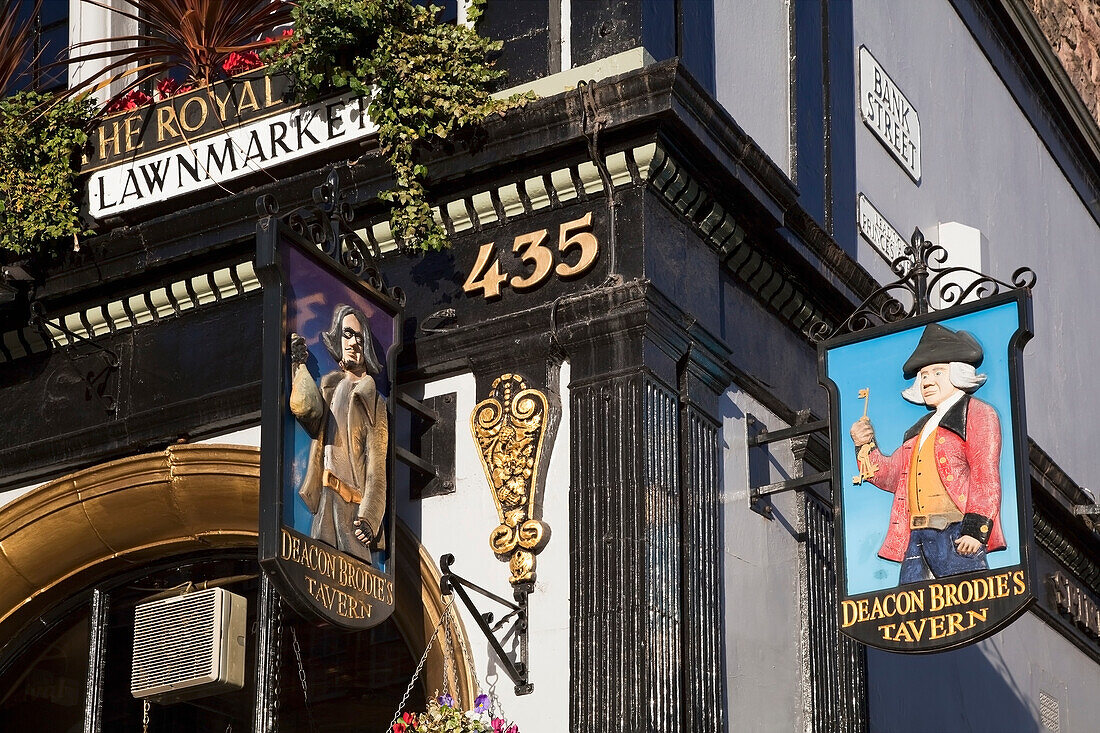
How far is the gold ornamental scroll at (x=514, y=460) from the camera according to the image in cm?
1061

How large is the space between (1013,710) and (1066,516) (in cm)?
251

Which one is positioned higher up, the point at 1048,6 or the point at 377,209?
the point at 1048,6

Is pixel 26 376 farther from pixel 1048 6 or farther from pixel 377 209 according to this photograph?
pixel 1048 6

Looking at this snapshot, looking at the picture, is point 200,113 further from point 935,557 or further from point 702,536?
point 935,557

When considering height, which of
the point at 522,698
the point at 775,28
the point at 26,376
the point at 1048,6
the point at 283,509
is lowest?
the point at 522,698

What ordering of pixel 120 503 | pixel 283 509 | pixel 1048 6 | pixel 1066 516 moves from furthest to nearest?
pixel 1048 6
pixel 1066 516
pixel 120 503
pixel 283 509

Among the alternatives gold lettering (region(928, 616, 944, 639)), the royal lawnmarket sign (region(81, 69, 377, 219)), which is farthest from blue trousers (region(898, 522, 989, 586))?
the royal lawnmarket sign (region(81, 69, 377, 219))

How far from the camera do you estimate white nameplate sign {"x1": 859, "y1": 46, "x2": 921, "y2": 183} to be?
14961mm

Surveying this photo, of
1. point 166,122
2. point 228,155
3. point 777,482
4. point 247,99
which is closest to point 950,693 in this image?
point 777,482

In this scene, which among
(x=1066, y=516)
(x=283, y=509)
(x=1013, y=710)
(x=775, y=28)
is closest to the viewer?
(x=283, y=509)

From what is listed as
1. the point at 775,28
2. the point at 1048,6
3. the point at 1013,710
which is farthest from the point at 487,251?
the point at 1048,6

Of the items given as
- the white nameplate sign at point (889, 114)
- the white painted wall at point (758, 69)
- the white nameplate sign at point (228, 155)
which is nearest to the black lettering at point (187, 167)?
the white nameplate sign at point (228, 155)

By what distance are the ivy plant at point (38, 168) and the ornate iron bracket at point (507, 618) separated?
3699mm

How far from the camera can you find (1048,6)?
2127cm
